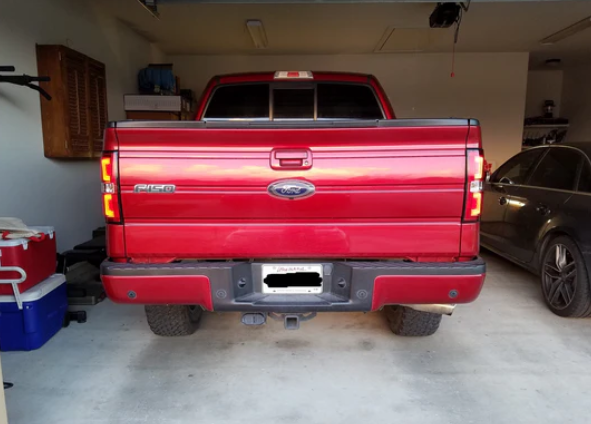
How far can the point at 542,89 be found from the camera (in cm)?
1006

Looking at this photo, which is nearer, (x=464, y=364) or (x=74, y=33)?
(x=464, y=364)

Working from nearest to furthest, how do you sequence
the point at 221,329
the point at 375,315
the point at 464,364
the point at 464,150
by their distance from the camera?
the point at 464,150
the point at 464,364
the point at 221,329
the point at 375,315

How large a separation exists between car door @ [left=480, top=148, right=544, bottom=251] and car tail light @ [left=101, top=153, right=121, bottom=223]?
3.79 meters

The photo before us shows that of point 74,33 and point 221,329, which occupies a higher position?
point 74,33

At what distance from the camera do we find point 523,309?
11.7ft

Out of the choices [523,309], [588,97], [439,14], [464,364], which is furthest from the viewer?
[588,97]

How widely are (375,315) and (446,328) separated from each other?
56 centimetres

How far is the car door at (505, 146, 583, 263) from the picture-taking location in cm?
342

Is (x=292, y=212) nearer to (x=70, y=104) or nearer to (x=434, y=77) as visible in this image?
(x=70, y=104)

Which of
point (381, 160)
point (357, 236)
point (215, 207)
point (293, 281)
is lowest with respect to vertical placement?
point (293, 281)

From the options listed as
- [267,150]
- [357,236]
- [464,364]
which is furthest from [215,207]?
[464,364]

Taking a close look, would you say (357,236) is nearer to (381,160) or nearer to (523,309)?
(381,160)

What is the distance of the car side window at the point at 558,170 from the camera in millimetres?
3398

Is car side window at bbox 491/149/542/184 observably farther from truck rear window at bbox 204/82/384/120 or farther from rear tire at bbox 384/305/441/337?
rear tire at bbox 384/305/441/337
